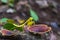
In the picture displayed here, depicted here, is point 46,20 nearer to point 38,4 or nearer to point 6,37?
point 38,4

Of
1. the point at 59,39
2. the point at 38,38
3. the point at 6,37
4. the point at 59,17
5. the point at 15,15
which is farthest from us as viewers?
the point at 59,17

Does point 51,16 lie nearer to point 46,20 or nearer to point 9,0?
point 46,20

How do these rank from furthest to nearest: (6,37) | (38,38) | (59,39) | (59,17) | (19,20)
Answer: (59,17), (19,20), (59,39), (38,38), (6,37)

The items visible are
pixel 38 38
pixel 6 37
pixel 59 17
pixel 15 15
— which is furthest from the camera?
pixel 59 17

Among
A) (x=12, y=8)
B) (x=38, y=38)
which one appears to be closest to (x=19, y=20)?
(x=12, y=8)

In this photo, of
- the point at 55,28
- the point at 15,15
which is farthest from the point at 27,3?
the point at 55,28

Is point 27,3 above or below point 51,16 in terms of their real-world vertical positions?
above

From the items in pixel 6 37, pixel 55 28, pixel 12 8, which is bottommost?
pixel 55 28

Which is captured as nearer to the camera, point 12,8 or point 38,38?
point 38,38

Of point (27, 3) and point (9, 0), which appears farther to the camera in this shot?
point (27, 3)
